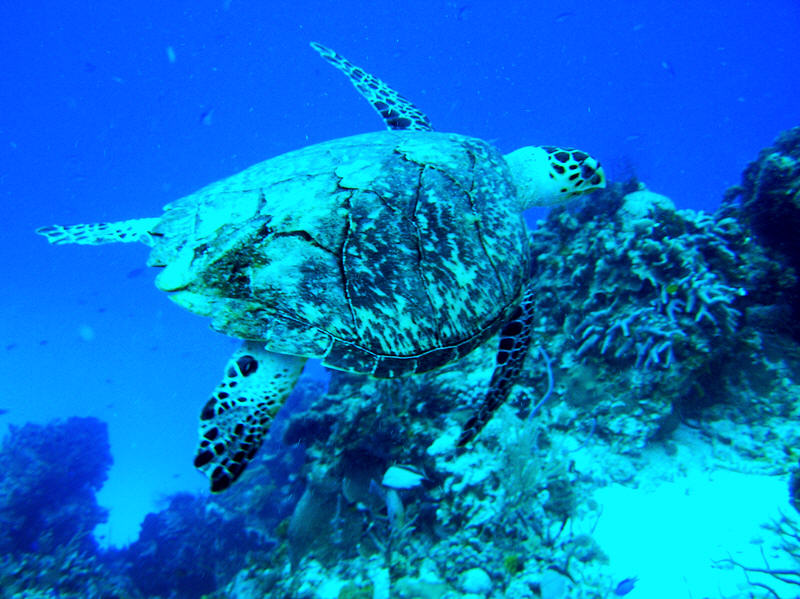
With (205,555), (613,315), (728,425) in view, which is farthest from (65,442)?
(728,425)

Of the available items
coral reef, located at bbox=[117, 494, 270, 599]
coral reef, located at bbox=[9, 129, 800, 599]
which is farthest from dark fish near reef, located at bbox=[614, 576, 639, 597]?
coral reef, located at bbox=[117, 494, 270, 599]

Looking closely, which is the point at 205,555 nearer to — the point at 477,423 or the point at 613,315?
the point at 477,423

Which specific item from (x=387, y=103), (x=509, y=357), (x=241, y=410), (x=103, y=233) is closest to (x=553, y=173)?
(x=509, y=357)

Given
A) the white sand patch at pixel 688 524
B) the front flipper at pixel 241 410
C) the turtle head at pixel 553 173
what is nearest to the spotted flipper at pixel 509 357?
the turtle head at pixel 553 173

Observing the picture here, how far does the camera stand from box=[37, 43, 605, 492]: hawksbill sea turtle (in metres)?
2.50

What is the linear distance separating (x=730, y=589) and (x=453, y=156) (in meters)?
3.98

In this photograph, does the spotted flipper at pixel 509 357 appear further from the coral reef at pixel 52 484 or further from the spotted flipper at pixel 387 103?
the coral reef at pixel 52 484

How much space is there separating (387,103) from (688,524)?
5662 mm

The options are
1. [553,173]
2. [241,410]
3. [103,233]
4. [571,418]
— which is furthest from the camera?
[571,418]

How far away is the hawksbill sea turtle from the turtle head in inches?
→ 32.8

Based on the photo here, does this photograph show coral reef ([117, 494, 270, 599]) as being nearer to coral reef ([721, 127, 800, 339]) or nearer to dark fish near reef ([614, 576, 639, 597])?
dark fish near reef ([614, 576, 639, 597])

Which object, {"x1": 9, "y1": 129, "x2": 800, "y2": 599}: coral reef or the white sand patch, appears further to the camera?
{"x1": 9, "y1": 129, "x2": 800, "y2": 599}: coral reef

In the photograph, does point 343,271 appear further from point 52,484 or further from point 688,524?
point 52,484

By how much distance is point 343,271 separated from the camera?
2.55 meters
